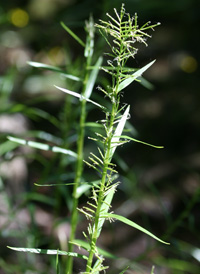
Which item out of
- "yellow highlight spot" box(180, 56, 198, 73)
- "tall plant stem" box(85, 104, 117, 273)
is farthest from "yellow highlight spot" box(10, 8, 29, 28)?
"tall plant stem" box(85, 104, 117, 273)

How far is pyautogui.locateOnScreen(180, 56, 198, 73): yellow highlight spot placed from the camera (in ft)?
7.77

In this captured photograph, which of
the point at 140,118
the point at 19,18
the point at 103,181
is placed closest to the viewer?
the point at 103,181

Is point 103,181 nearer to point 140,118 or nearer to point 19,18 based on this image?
point 140,118

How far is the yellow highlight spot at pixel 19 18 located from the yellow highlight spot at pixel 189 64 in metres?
1.17

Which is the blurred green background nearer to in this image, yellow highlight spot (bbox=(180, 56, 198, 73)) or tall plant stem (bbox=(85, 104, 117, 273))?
yellow highlight spot (bbox=(180, 56, 198, 73))

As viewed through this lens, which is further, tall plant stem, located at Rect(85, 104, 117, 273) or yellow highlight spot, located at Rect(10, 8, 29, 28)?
yellow highlight spot, located at Rect(10, 8, 29, 28)

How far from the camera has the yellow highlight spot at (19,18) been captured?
2824 mm

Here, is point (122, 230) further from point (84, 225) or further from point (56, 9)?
point (56, 9)

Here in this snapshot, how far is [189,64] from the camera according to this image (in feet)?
7.78

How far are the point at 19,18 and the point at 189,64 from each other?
1.26 meters

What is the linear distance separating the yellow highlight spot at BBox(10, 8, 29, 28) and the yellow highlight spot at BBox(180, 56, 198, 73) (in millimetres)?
1169

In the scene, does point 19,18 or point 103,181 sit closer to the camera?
point 103,181

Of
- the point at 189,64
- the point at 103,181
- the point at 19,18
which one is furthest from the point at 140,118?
the point at 103,181

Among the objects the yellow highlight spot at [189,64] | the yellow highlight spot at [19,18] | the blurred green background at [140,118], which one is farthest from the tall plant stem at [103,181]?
the yellow highlight spot at [19,18]
